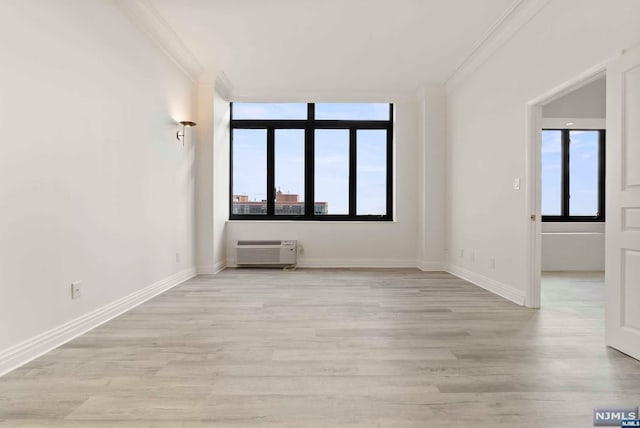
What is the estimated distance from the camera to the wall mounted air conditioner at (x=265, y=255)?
5129 mm

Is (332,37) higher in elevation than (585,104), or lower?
higher

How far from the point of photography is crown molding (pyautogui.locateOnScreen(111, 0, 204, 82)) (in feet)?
9.76

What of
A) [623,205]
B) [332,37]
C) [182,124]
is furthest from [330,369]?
[182,124]

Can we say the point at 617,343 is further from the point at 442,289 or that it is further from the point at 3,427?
the point at 3,427

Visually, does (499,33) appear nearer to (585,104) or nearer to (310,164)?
(585,104)

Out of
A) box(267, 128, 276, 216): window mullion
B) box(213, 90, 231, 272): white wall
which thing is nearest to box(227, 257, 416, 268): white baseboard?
box(267, 128, 276, 216): window mullion

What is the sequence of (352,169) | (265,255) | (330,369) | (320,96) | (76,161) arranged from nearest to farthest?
1. (330,369)
2. (76,161)
3. (265,255)
4. (320,96)
5. (352,169)

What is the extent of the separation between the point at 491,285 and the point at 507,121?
1709mm

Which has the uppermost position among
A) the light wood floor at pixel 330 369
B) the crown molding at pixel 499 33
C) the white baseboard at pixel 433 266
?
the crown molding at pixel 499 33

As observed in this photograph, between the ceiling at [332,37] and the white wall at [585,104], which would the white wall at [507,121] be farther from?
the white wall at [585,104]

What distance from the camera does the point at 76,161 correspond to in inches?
93.7

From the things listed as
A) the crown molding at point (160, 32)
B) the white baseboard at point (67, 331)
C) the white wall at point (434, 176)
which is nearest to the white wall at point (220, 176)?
the crown molding at point (160, 32)

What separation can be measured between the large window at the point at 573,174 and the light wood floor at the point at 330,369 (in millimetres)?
3039

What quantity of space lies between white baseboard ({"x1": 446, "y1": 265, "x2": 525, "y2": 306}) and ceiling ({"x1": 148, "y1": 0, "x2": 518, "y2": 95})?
8.39 ft
